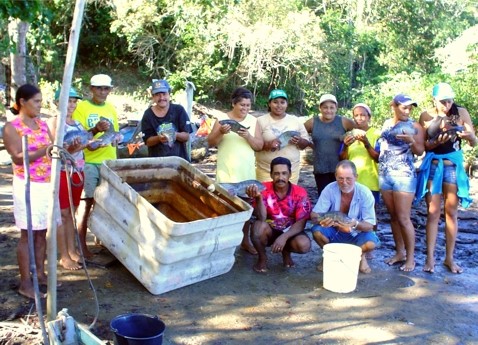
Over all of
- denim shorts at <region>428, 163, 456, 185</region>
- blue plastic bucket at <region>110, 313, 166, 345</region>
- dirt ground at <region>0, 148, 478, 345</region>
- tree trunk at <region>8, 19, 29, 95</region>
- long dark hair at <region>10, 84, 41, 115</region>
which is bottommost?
dirt ground at <region>0, 148, 478, 345</region>

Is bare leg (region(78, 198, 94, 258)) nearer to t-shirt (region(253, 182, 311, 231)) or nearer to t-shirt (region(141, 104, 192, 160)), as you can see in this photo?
t-shirt (region(141, 104, 192, 160))

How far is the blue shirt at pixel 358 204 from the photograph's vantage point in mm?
5285

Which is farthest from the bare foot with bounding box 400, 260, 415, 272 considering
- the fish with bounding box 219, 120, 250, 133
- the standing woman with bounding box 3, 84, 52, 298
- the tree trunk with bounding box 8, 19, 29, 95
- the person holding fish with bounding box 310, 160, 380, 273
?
the tree trunk with bounding box 8, 19, 29, 95

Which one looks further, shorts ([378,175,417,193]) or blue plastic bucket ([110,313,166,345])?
shorts ([378,175,417,193])

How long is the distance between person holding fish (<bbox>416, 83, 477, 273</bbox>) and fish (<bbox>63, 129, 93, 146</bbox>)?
3.31 m

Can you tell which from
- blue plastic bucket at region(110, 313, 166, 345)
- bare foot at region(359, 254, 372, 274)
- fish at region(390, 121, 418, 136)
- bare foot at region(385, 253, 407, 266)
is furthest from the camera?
bare foot at region(385, 253, 407, 266)

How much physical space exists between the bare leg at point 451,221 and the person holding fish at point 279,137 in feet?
5.02

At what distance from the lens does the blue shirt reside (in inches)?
208

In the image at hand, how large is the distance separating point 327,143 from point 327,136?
0.26ft

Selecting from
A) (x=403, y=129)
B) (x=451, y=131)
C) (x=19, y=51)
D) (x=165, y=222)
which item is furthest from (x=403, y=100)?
(x=19, y=51)

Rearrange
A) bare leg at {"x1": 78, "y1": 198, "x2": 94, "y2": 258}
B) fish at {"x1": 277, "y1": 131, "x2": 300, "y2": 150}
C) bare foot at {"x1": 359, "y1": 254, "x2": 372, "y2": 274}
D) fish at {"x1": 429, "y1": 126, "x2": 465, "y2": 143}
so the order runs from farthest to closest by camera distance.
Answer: fish at {"x1": 277, "y1": 131, "x2": 300, "y2": 150}
bare foot at {"x1": 359, "y1": 254, "x2": 372, "y2": 274}
bare leg at {"x1": 78, "y1": 198, "x2": 94, "y2": 258}
fish at {"x1": 429, "y1": 126, "x2": 465, "y2": 143}

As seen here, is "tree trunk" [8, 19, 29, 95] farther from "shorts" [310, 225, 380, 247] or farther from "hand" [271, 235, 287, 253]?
"shorts" [310, 225, 380, 247]

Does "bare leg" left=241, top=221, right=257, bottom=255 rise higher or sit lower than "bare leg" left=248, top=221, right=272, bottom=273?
lower

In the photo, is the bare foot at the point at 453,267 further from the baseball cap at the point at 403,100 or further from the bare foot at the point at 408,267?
the baseball cap at the point at 403,100
